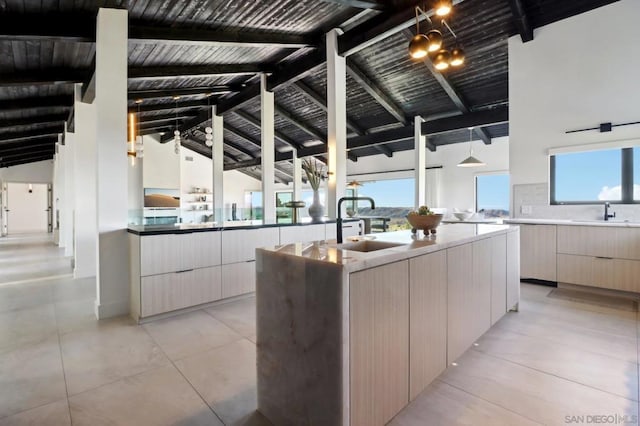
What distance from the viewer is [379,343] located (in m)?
1.37

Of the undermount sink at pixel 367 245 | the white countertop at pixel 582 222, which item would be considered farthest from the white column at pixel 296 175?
the undermount sink at pixel 367 245

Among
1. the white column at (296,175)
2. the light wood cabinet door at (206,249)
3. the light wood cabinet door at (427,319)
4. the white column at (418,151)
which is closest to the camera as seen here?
the light wood cabinet door at (427,319)

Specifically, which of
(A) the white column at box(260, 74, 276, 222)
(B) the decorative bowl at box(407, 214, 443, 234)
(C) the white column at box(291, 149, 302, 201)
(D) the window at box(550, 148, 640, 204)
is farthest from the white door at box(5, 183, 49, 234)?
(D) the window at box(550, 148, 640, 204)

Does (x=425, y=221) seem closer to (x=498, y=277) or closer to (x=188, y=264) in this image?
(x=498, y=277)

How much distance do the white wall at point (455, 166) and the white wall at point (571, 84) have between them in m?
3.65

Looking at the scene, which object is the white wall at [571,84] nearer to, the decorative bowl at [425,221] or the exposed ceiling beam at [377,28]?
the exposed ceiling beam at [377,28]

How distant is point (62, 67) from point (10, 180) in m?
9.97

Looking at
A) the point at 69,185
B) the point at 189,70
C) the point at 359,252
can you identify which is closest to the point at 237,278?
the point at 359,252

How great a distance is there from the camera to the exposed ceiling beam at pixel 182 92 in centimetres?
559

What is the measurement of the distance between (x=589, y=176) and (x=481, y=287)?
3.12 meters

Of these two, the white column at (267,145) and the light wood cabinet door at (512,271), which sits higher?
the white column at (267,145)

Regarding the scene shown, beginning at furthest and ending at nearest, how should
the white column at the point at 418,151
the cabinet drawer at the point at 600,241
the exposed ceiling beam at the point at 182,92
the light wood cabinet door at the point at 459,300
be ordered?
the white column at the point at 418,151
the exposed ceiling beam at the point at 182,92
the cabinet drawer at the point at 600,241
the light wood cabinet door at the point at 459,300

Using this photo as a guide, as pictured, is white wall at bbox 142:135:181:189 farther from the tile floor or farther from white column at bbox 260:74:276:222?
the tile floor

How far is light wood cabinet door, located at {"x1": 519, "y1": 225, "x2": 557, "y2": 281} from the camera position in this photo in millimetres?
3896
